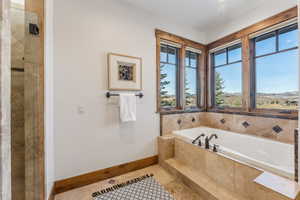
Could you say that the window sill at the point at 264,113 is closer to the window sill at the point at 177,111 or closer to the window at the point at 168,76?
the window sill at the point at 177,111

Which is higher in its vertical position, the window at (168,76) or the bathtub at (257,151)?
the window at (168,76)

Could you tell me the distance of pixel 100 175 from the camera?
194 centimetres

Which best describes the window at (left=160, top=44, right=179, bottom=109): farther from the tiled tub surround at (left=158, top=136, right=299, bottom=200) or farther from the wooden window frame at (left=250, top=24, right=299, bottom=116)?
the wooden window frame at (left=250, top=24, right=299, bottom=116)

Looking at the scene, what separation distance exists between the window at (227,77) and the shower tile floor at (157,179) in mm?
1885

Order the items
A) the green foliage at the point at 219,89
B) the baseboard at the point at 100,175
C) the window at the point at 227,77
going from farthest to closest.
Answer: the green foliage at the point at 219,89 < the window at the point at 227,77 < the baseboard at the point at 100,175

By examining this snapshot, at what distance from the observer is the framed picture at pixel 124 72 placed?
202cm

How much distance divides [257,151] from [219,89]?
1391 millimetres

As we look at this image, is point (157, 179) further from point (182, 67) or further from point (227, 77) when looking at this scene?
point (227, 77)

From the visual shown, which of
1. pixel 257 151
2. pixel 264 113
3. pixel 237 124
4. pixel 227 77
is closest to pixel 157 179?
pixel 257 151

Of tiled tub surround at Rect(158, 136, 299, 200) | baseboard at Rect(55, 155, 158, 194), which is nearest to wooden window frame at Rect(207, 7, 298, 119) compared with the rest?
tiled tub surround at Rect(158, 136, 299, 200)

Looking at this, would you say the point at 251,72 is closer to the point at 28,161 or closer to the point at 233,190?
the point at 233,190

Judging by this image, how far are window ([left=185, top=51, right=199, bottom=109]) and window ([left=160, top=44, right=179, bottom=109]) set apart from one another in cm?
30

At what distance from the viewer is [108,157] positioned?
2020 millimetres

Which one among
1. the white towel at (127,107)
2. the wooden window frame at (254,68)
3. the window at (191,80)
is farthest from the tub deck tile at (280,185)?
the window at (191,80)
